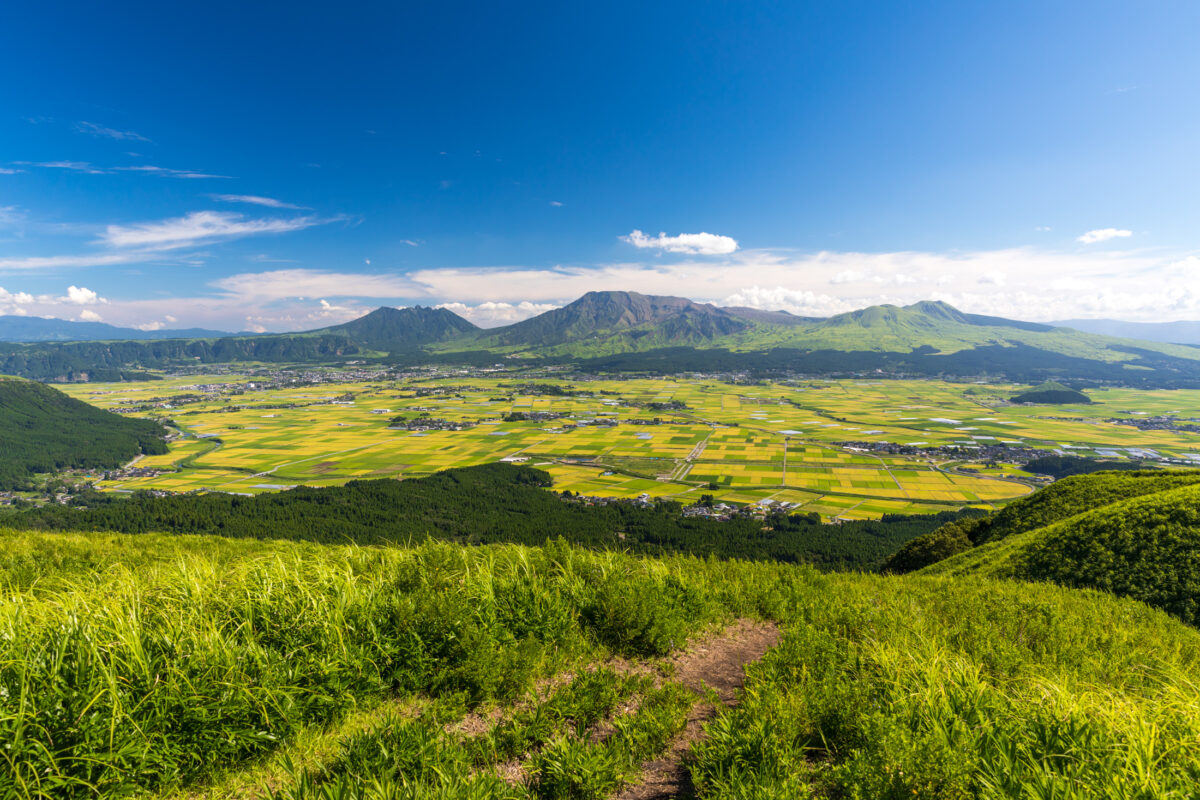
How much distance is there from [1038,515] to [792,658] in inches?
1067

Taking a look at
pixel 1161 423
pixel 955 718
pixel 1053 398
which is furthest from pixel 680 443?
pixel 1053 398

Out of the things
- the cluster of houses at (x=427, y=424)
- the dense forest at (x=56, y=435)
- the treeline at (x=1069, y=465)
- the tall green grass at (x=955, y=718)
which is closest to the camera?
the tall green grass at (x=955, y=718)

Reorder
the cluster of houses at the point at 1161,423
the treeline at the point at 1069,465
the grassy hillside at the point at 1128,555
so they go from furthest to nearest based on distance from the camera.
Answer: the cluster of houses at the point at 1161,423, the treeline at the point at 1069,465, the grassy hillside at the point at 1128,555

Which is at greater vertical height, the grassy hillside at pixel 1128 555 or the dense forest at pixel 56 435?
the grassy hillside at pixel 1128 555

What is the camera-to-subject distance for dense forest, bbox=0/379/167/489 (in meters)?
116

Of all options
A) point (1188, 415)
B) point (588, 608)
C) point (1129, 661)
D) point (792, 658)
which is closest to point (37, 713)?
point (588, 608)

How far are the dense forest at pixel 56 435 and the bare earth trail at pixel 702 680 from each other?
15962cm

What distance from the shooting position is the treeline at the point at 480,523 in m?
51.7

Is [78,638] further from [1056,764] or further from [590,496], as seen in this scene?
[590,496]

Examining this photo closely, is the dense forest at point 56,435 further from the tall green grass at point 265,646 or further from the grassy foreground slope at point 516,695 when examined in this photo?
the grassy foreground slope at point 516,695

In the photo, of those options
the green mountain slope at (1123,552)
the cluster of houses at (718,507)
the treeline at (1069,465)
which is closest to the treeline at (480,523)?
the cluster of houses at (718,507)

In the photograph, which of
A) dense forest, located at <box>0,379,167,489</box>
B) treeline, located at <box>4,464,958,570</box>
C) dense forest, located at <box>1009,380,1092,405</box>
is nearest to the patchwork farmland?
dense forest, located at <box>1009,380,1092,405</box>

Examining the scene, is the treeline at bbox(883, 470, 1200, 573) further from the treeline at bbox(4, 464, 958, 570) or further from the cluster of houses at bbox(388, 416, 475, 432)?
the cluster of houses at bbox(388, 416, 475, 432)

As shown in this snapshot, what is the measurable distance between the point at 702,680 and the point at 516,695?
2835 millimetres
